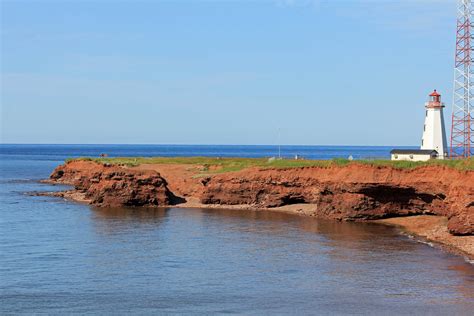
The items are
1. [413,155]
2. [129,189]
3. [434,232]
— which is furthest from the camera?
[129,189]

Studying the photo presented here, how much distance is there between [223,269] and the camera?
34906 mm

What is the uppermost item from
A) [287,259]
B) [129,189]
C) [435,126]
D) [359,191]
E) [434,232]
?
[435,126]

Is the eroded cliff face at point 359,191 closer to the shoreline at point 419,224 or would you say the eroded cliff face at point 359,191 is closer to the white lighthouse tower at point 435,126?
the shoreline at point 419,224

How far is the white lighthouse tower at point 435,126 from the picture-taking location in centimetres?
6800

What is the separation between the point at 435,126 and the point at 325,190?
1709cm

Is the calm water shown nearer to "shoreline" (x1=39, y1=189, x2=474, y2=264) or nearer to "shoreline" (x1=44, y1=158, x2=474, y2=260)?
"shoreline" (x1=39, y1=189, x2=474, y2=264)

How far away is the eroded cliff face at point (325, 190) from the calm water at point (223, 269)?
323 cm

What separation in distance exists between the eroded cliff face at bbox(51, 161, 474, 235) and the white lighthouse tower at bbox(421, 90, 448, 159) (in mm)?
14147

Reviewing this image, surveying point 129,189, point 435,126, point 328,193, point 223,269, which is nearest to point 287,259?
point 223,269

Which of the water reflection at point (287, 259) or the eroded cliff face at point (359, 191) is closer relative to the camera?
the water reflection at point (287, 259)

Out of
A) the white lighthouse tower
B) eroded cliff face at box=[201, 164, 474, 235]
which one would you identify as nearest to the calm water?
eroded cliff face at box=[201, 164, 474, 235]

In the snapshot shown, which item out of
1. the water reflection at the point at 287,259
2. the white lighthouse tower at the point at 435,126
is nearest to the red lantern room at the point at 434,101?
the white lighthouse tower at the point at 435,126

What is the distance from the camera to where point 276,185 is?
64938mm

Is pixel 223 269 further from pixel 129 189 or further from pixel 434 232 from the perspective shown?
pixel 129 189
